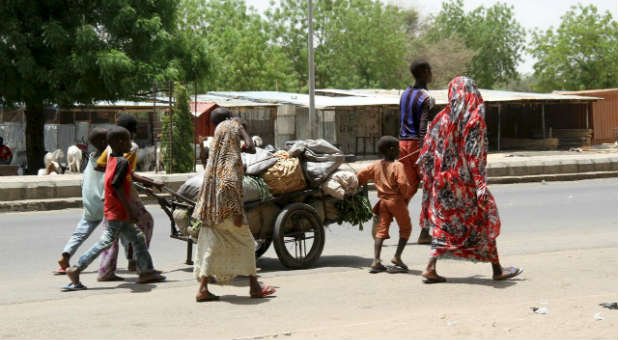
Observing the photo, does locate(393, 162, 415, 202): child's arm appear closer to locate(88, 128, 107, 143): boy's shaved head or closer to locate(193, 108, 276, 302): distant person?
locate(193, 108, 276, 302): distant person

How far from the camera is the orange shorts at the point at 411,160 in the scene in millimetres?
8500

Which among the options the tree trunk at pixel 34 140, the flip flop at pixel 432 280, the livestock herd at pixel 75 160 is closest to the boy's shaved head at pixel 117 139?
the flip flop at pixel 432 280

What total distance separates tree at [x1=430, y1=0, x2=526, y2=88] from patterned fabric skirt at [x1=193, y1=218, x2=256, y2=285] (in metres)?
74.3

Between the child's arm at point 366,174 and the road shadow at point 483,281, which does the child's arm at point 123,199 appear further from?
the road shadow at point 483,281

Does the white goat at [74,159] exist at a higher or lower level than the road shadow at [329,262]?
higher

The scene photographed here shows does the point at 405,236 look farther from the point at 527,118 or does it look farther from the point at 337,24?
the point at 337,24

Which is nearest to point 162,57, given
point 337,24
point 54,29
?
point 54,29

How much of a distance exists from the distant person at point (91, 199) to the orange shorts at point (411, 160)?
3.05 metres

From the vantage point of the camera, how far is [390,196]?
728 centimetres

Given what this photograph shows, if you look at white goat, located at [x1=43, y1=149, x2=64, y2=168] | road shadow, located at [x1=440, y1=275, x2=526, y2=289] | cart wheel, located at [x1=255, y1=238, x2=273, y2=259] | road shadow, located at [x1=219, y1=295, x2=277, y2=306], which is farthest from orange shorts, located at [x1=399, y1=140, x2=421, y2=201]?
white goat, located at [x1=43, y1=149, x2=64, y2=168]

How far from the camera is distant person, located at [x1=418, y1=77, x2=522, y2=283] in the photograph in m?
6.52

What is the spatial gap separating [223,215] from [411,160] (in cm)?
305

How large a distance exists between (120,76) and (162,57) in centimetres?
180

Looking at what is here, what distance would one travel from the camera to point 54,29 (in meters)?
21.9
